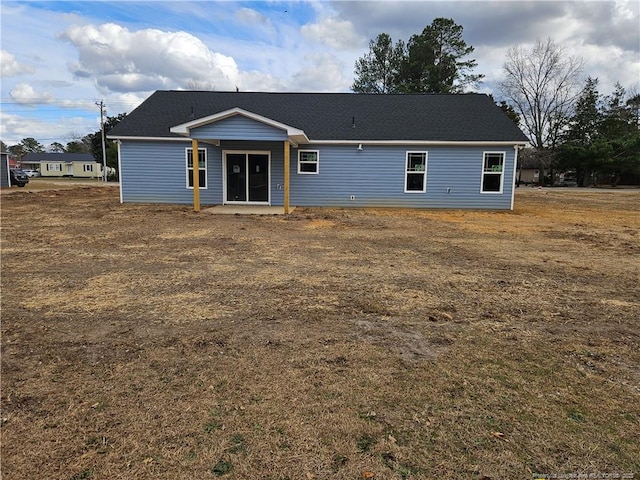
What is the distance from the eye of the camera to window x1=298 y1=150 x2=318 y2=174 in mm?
15797

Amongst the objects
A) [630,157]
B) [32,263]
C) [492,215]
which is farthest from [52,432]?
[630,157]

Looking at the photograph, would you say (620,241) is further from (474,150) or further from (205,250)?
(205,250)

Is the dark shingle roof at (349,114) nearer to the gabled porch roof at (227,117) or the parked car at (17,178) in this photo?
the gabled porch roof at (227,117)

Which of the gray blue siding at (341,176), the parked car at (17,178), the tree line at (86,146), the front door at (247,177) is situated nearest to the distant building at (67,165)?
the tree line at (86,146)

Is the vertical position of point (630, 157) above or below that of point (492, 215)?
above

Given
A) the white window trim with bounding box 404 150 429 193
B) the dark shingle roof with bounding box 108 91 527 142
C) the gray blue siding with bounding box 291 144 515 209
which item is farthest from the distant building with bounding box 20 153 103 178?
the white window trim with bounding box 404 150 429 193

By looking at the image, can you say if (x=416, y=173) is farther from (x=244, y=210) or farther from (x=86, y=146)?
(x=86, y=146)

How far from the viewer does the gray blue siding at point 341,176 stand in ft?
51.3

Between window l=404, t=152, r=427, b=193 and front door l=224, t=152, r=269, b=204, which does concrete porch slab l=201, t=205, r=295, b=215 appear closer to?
front door l=224, t=152, r=269, b=204

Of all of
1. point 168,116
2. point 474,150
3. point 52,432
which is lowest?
point 52,432

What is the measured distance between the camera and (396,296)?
16.2 feet

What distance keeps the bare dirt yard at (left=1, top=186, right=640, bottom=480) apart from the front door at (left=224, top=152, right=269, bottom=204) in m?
9.26

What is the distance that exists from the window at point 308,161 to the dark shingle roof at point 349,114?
581mm

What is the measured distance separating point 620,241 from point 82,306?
10.4m
